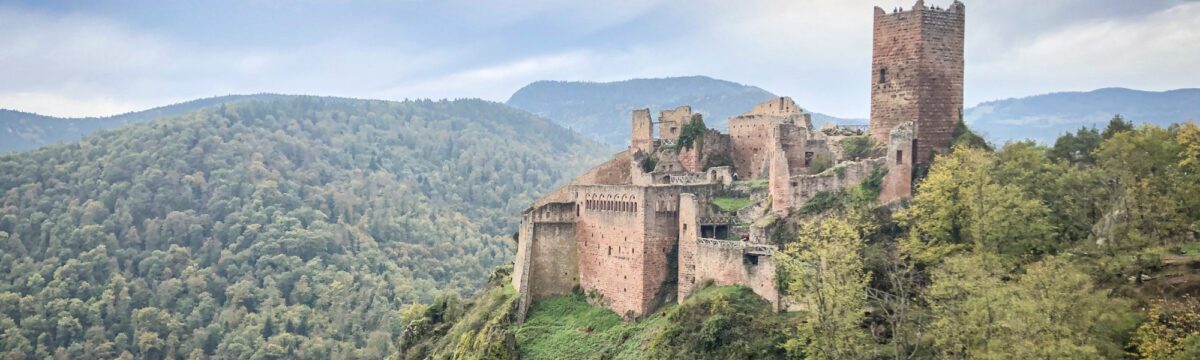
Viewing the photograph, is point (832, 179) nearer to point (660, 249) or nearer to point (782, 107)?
point (660, 249)

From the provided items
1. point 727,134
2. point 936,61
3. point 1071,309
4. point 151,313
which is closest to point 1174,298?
point 1071,309

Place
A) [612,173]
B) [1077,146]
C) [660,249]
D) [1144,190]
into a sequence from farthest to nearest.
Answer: [612,173], [1077,146], [660,249], [1144,190]

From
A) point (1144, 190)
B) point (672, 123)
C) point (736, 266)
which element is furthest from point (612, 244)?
point (1144, 190)

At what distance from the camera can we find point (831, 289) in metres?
41.0

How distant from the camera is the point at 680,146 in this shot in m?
66.9

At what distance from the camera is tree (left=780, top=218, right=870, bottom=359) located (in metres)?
40.1

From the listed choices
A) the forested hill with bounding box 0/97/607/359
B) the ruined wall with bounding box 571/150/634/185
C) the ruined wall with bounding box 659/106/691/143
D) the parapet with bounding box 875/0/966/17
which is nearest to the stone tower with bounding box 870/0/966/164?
the parapet with bounding box 875/0/966/17

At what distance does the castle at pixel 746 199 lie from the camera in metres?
50.4

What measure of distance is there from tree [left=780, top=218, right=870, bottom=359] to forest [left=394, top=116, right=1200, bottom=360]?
0.07 metres

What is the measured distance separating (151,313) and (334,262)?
38.4m

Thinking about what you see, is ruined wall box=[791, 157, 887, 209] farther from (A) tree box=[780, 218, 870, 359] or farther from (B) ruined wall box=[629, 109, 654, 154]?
(B) ruined wall box=[629, 109, 654, 154]

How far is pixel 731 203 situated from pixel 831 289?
15102 mm

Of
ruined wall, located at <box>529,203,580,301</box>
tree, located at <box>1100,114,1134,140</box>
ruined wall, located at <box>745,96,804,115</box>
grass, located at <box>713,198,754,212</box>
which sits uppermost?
ruined wall, located at <box>745,96,804,115</box>

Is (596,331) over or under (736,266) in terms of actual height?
under
